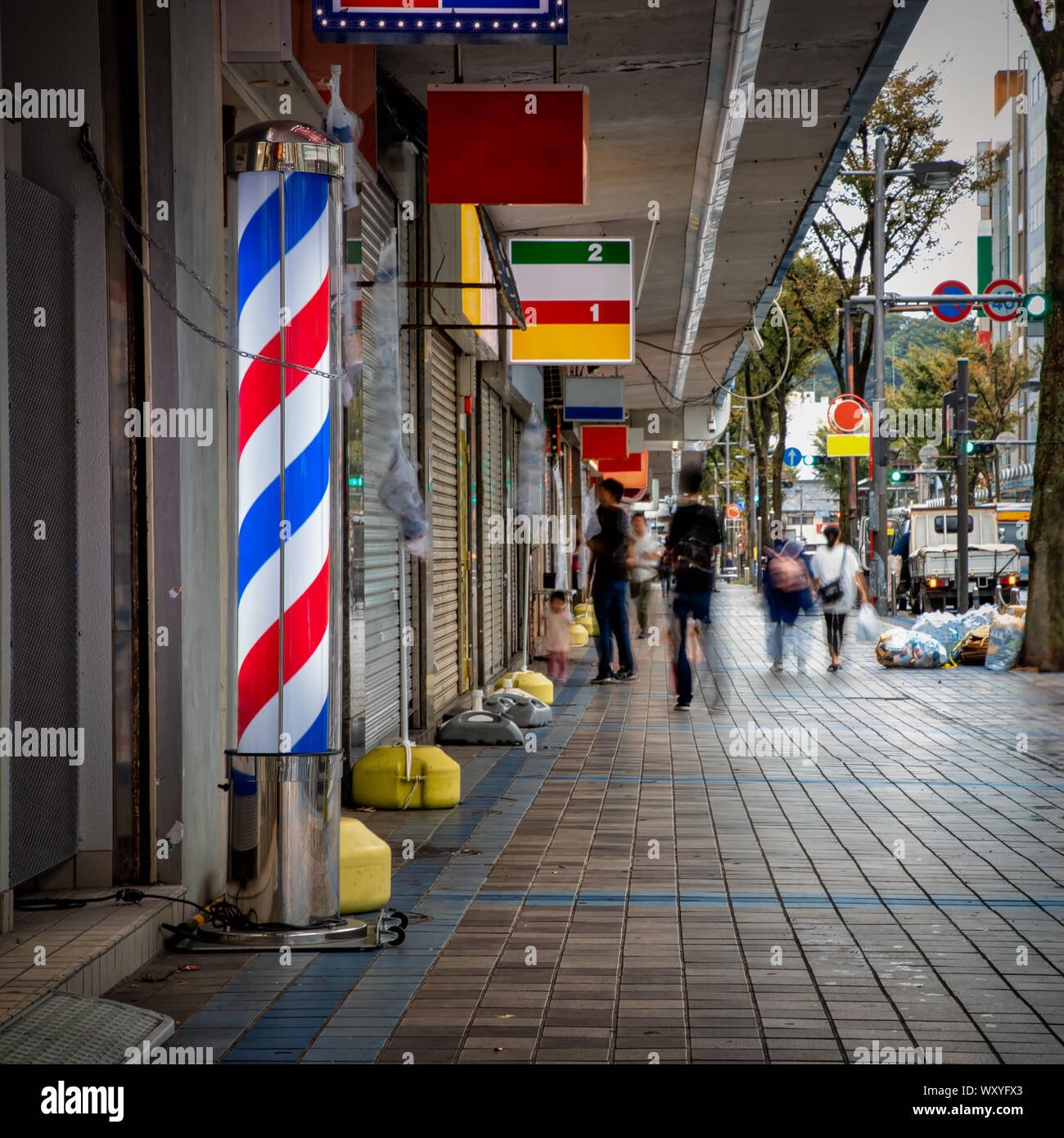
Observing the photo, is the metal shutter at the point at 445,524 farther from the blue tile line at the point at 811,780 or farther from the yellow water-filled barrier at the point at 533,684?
the blue tile line at the point at 811,780

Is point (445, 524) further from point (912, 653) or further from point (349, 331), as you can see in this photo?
point (912, 653)

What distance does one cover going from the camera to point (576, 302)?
544 inches

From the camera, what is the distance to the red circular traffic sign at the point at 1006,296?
23844mm

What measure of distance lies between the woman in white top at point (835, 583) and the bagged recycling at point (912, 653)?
0.66 meters

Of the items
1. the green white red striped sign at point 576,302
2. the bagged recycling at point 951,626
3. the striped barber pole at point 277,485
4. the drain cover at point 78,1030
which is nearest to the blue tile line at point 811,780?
the striped barber pole at point 277,485

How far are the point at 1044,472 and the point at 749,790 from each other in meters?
9.38

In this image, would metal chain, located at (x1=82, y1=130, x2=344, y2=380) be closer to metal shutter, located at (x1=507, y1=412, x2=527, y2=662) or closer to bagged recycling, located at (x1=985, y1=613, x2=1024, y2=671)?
metal shutter, located at (x1=507, y1=412, x2=527, y2=662)

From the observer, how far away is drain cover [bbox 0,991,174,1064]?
3969 millimetres

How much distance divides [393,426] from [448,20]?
8.94 ft

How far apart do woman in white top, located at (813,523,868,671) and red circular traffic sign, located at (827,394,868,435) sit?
482 inches

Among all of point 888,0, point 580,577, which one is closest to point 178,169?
point 888,0

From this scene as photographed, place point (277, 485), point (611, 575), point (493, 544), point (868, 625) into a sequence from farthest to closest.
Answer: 1. point (868, 625)
2. point (493, 544)
3. point (611, 575)
4. point (277, 485)

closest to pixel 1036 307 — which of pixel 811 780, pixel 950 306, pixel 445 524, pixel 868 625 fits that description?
pixel 868 625

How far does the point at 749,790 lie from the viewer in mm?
9070
